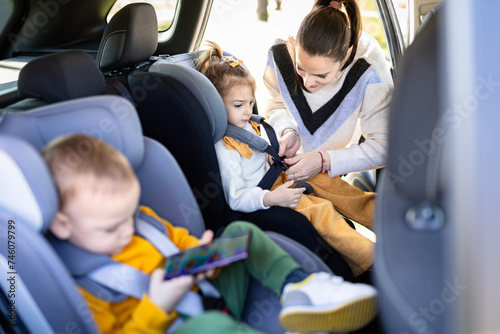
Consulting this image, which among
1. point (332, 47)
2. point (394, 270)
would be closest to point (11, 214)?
point (394, 270)

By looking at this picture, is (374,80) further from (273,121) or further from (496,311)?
(496,311)

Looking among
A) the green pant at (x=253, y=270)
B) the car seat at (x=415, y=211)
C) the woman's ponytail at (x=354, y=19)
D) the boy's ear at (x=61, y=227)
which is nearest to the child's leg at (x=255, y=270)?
the green pant at (x=253, y=270)

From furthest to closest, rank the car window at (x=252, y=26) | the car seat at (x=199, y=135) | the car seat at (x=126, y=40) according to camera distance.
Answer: the car window at (x=252, y=26) → the car seat at (x=126, y=40) → the car seat at (x=199, y=135)

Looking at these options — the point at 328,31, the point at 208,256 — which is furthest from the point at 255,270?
the point at 328,31

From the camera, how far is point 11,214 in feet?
4.11

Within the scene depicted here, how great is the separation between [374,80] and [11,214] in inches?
62.2

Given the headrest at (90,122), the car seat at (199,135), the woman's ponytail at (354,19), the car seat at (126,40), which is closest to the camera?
the headrest at (90,122)

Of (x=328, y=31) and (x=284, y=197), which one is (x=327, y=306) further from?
(x=328, y=31)

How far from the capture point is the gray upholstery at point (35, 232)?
1.21 m

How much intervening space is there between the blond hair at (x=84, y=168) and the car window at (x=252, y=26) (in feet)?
5.75

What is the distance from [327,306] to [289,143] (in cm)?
107

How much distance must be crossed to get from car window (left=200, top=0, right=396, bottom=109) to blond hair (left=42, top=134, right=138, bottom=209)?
69.0 inches

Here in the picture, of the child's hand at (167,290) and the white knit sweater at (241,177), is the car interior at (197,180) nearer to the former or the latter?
the white knit sweater at (241,177)

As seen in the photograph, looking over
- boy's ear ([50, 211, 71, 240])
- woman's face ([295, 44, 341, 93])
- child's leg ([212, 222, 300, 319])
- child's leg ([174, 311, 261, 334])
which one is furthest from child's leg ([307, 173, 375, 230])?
boy's ear ([50, 211, 71, 240])
